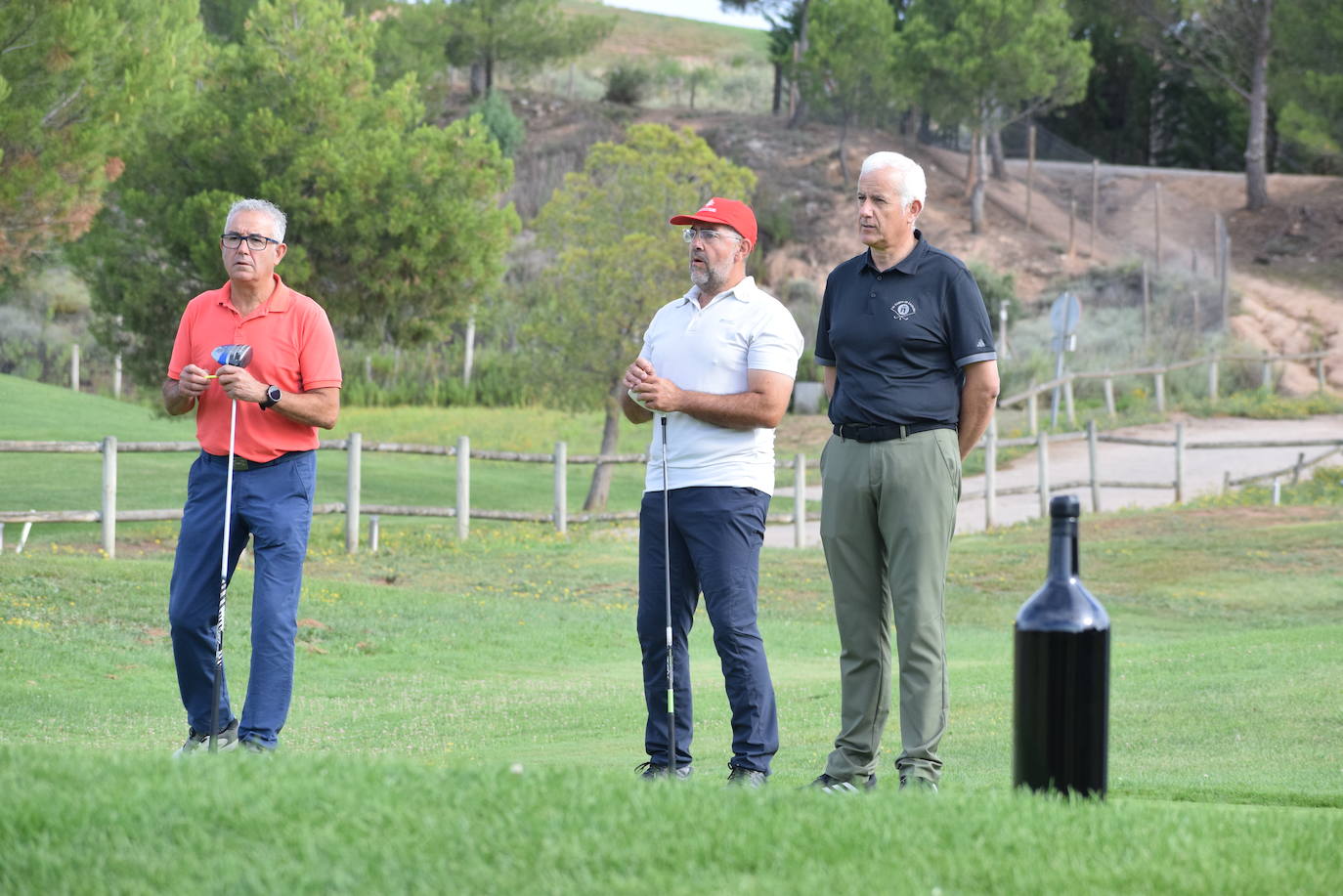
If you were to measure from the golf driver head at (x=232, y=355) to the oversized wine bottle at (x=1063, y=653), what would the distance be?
367 centimetres

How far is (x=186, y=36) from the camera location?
19734 millimetres

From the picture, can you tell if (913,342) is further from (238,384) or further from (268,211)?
(268,211)

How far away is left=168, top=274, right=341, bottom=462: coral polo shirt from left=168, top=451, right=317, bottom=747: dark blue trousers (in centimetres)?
9

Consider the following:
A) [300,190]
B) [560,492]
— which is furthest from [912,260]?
[300,190]

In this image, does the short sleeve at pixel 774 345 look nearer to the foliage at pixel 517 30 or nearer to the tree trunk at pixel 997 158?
the tree trunk at pixel 997 158

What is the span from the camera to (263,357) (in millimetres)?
6363

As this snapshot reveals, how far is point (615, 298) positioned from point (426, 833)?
21.1 m

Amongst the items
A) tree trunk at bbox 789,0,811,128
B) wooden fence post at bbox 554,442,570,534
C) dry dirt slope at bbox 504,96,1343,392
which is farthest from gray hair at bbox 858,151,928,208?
tree trunk at bbox 789,0,811,128

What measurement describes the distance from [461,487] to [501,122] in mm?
34160

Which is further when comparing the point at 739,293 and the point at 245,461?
the point at 245,461

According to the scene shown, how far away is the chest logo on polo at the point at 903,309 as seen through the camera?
557 cm

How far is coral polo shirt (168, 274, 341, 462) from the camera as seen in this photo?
20.7ft

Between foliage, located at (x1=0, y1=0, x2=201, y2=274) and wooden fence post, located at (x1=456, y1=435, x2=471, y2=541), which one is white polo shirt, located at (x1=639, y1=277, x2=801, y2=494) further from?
wooden fence post, located at (x1=456, y1=435, x2=471, y2=541)

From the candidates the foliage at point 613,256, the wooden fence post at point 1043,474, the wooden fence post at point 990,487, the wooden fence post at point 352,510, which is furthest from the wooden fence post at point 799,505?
the wooden fence post at point 352,510
